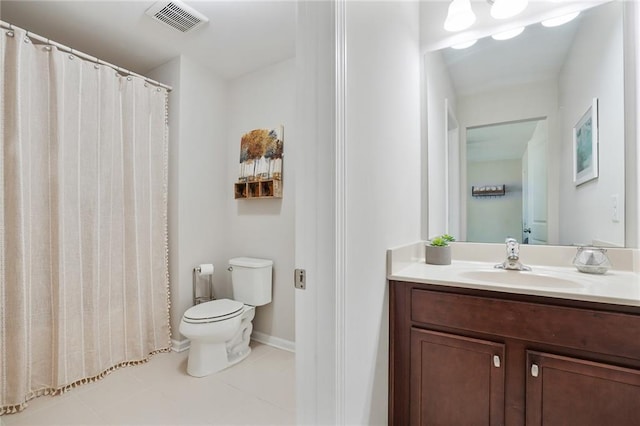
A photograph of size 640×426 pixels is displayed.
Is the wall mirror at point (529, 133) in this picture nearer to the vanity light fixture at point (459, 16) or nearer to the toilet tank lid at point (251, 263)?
the vanity light fixture at point (459, 16)

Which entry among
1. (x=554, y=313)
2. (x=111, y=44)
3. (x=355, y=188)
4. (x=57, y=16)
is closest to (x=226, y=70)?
(x=111, y=44)

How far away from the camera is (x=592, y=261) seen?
1.30 metres

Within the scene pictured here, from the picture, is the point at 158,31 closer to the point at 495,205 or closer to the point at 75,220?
the point at 75,220

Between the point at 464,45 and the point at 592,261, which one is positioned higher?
the point at 464,45

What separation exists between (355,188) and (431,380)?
0.88 metres

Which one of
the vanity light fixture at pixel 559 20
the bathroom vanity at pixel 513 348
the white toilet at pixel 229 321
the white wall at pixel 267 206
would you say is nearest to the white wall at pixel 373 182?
the bathroom vanity at pixel 513 348

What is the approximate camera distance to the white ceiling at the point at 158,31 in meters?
1.78

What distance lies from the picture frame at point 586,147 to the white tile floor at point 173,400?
193 centimetres

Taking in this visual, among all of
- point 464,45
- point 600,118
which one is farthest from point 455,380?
point 464,45

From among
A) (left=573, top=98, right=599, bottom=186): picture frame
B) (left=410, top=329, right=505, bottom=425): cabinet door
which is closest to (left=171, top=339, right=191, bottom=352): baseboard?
(left=410, top=329, right=505, bottom=425): cabinet door

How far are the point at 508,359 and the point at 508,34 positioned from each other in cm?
164

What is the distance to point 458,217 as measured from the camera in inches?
68.9

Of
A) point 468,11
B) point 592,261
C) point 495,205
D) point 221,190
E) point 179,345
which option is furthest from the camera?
point 221,190

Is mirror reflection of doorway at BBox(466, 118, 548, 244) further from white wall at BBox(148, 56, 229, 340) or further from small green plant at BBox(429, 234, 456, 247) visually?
white wall at BBox(148, 56, 229, 340)
